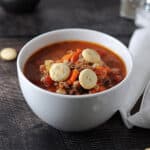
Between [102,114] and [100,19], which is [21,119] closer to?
[102,114]

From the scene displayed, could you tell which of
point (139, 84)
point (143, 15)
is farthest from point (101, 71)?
point (143, 15)

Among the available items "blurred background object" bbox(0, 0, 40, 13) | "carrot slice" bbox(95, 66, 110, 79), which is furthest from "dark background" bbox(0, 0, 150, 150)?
"carrot slice" bbox(95, 66, 110, 79)

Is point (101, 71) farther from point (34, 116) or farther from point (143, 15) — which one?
point (143, 15)

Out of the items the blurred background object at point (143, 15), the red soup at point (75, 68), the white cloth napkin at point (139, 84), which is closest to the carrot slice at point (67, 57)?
the red soup at point (75, 68)

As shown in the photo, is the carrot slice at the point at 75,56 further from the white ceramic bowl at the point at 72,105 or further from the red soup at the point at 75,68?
the white ceramic bowl at the point at 72,105

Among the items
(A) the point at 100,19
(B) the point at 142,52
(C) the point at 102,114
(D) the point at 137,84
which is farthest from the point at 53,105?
(A) the point at 100,19

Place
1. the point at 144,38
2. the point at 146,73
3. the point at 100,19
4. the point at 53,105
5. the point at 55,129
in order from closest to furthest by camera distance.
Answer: the point at 53,105
the point at 55,129
the point at 146,73
the point at 144,38
the point at 100,19
